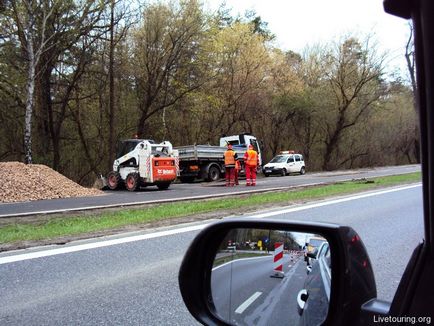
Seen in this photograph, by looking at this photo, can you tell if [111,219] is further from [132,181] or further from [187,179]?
[187,179]

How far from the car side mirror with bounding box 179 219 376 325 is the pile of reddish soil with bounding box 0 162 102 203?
15490 millimetres

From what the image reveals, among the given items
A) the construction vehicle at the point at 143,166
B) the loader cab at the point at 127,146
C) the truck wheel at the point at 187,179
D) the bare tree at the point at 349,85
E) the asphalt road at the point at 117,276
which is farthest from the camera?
the bare tree at the point at 349,85

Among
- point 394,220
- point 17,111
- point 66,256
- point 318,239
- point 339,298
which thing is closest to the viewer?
point 339,298

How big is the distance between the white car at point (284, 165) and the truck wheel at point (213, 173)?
7363mm

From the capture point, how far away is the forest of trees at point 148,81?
24047 millimetres

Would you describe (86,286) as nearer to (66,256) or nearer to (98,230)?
(66,256)

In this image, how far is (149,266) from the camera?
6055 millimetres

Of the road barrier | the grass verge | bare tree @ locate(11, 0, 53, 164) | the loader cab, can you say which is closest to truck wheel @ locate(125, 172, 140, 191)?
the loader cab

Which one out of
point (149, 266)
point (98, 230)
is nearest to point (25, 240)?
point (98, 230)

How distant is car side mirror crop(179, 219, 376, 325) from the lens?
1.92 metres

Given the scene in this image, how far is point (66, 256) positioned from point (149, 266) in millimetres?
1384

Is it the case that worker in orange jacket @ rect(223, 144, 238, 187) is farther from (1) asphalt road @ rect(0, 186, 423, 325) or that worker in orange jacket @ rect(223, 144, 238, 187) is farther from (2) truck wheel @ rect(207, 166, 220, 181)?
(1) asphalt road @ rect(0, 186, 423, 325)

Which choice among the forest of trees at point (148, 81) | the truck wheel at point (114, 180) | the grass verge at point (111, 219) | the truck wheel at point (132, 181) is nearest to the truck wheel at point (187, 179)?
the forest of trees at point (148, 81)

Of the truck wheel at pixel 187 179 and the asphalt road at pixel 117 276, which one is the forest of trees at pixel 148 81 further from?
the asphalt road at pixel 117 276
